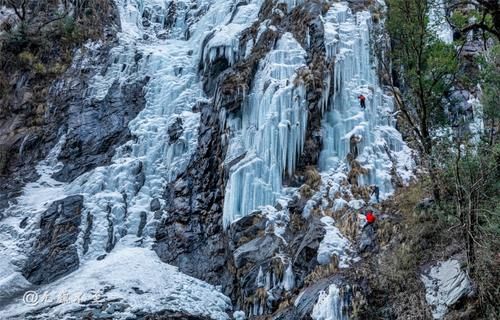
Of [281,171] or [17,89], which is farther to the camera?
[17,89]

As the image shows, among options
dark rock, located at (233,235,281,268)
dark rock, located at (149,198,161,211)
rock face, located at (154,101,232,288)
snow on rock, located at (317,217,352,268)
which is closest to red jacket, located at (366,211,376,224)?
snow on rock, located at (317,217,352,268)

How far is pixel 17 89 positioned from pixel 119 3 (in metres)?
7.24

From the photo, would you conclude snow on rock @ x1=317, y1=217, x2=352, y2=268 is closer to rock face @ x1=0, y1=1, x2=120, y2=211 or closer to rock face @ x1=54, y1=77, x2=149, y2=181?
rock face @ x1=54, y1=77, x2=149, y2=181

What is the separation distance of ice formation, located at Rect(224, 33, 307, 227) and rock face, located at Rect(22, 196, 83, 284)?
4.65m

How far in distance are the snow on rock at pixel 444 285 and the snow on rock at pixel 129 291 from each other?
16.3 ft

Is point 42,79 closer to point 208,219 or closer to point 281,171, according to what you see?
point 208,219

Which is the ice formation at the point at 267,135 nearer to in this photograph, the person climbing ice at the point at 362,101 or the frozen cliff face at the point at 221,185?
the frozen cliff face at the point at 221,185

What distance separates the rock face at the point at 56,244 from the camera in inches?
524

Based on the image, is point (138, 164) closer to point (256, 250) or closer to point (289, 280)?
point (256, 250)

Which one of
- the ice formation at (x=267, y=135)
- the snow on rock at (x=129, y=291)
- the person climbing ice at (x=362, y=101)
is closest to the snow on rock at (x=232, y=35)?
the ice formation at (x=267, y=135)

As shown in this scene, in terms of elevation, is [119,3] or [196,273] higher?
[119,3]

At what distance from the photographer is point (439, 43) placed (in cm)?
1141

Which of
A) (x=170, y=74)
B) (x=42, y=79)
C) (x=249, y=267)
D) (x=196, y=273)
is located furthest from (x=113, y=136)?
(x=249, y=267)

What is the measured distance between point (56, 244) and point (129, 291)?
373 centimetres
